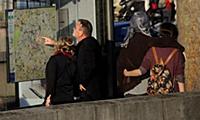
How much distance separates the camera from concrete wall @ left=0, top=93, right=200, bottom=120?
5.75m

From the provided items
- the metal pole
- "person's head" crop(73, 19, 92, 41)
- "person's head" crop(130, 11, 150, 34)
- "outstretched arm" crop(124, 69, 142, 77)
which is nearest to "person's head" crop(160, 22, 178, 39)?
"person's head" crop(130, 11, 150, 34)

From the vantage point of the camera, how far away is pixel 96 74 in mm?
7891

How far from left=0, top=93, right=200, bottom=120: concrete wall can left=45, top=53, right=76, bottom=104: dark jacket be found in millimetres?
1003

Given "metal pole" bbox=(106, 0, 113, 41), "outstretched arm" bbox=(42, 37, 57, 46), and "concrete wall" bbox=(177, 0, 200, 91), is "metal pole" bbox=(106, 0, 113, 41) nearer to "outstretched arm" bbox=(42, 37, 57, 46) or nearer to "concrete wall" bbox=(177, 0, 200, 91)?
"outstretched arm" bbox=(42, 37, 57, 46)

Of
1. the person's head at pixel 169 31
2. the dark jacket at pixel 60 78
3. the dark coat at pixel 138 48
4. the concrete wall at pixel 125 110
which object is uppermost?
the person's head at pixel 169 31

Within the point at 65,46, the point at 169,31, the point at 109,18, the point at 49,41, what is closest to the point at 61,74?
the point at 65,46

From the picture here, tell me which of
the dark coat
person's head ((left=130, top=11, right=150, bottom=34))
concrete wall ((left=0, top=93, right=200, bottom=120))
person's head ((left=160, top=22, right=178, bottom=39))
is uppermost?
person's head ((left=130, top=11, right=150, bottom=34))

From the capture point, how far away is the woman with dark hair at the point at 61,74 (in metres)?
7.22

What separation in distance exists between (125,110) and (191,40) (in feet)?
6.32

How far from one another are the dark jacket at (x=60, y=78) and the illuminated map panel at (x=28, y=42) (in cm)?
153

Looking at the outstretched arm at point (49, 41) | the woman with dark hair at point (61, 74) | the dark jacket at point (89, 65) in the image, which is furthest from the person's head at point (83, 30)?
the outstretched arm at point (49, 41)

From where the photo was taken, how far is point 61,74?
7.29 metres

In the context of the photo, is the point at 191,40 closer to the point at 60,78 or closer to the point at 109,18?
the point at 60,78

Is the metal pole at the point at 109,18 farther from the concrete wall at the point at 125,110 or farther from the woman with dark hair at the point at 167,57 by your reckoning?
the concrete wall at the point at 125,110
